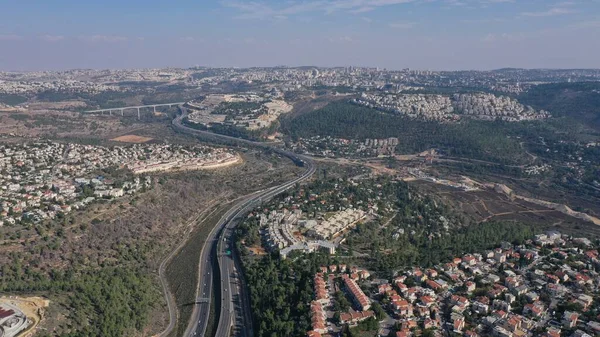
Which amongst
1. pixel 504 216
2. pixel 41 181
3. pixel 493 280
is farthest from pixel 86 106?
pixel 493 280

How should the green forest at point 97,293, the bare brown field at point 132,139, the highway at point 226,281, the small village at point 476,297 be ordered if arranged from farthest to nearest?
1. the bare brown field at point 132,139
2. the highway at point 226,281
3. the green forest at point 97,293
4. the small village at point 476,297

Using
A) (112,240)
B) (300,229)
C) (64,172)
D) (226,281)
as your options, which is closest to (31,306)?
(112,240)

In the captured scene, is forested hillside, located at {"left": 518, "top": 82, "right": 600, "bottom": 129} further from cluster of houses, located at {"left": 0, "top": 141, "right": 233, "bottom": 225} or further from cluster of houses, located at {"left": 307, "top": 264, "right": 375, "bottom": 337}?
cluster of houses, located at {"left": 307, "top": 264, "right": 375, "bottom": 337}

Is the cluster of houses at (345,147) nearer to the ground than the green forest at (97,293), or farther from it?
farther from it

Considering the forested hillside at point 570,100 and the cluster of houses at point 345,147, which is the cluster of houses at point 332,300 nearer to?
the cluster of houses at point 345,147

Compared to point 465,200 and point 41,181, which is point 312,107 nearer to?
point 465,200

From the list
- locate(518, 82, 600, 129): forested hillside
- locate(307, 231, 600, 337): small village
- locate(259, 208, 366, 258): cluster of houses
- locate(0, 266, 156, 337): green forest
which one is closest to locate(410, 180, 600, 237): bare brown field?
locate(307, 231, 600, 337): small village

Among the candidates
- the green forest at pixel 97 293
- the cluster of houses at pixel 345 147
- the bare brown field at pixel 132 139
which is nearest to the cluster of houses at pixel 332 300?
the green forest at pixel 97 293
